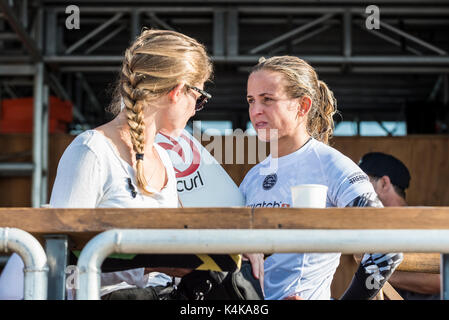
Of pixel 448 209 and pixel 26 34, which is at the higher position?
pixel 26 34

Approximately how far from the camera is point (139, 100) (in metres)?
1.71

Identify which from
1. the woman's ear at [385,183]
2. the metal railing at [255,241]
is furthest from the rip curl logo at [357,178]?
the woman's ear at [385,183]

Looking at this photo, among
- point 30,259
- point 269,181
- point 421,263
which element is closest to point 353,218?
point 30,259

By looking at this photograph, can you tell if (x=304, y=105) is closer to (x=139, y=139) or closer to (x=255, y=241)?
(x=139, y=139)

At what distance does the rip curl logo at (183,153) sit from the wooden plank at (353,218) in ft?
4.34

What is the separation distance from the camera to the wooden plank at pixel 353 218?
114 centimetres

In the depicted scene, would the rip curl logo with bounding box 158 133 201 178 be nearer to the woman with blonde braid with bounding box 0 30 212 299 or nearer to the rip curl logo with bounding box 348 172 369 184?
the woman with blonde braid with bounding box 0 30 212 299

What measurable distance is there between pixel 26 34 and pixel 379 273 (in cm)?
465

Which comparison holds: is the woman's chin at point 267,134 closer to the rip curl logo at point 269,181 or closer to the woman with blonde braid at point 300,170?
the woman with blonde braid at point 300,170

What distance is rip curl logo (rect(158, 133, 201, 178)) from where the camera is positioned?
249 cm

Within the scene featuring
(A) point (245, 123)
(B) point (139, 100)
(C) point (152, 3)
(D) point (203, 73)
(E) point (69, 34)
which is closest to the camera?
(B) point (139, 100)

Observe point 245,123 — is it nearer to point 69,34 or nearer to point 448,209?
point 69,34

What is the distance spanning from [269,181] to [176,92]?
0.52 m
